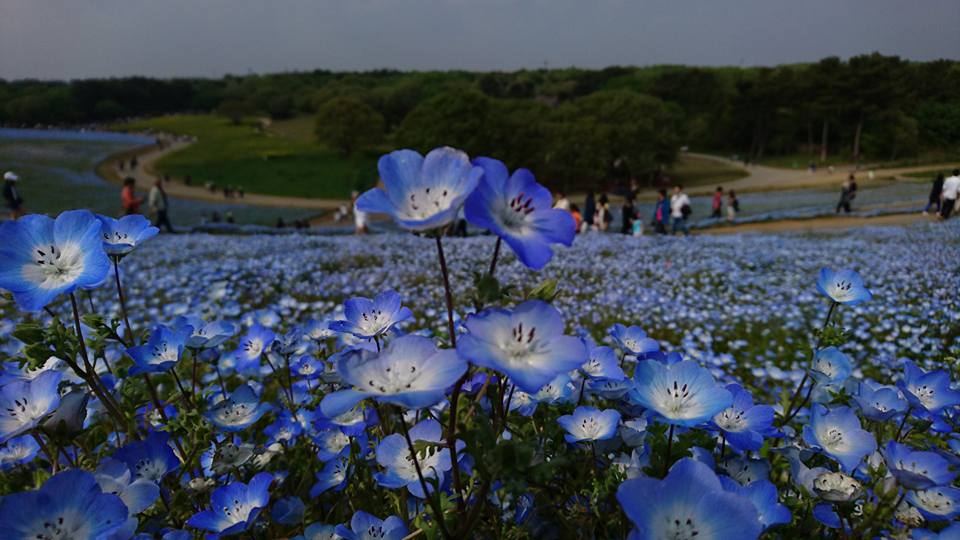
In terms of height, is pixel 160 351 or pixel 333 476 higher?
pixel 160 351

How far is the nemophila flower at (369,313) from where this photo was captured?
134 centimetres

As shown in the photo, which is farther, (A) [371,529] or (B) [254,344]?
(B) [254,344]

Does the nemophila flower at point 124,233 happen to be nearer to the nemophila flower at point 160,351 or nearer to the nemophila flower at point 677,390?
the nemophila flower at point 160,351

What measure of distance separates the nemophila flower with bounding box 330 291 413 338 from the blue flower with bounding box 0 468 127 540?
22.6 inches

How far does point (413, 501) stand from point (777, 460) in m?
1.15

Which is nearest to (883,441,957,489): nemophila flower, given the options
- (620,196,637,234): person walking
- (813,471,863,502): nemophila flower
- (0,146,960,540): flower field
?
(0,146,960,540): flower field

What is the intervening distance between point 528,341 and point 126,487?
0.89 m

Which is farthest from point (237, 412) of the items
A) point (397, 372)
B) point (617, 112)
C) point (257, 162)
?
point (617, 112)

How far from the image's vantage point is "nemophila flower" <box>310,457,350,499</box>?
1.52 m

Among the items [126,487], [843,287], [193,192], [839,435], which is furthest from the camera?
[193,192]

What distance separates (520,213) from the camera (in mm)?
1016

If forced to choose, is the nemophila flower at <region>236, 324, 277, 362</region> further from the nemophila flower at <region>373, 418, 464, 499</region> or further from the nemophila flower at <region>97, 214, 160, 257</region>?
the nemophila flower at <region>373, 418, 464, 499</region>

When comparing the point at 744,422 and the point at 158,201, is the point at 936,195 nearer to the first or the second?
the point at 744,422

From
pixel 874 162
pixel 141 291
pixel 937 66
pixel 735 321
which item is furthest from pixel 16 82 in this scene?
pixel 874 162
